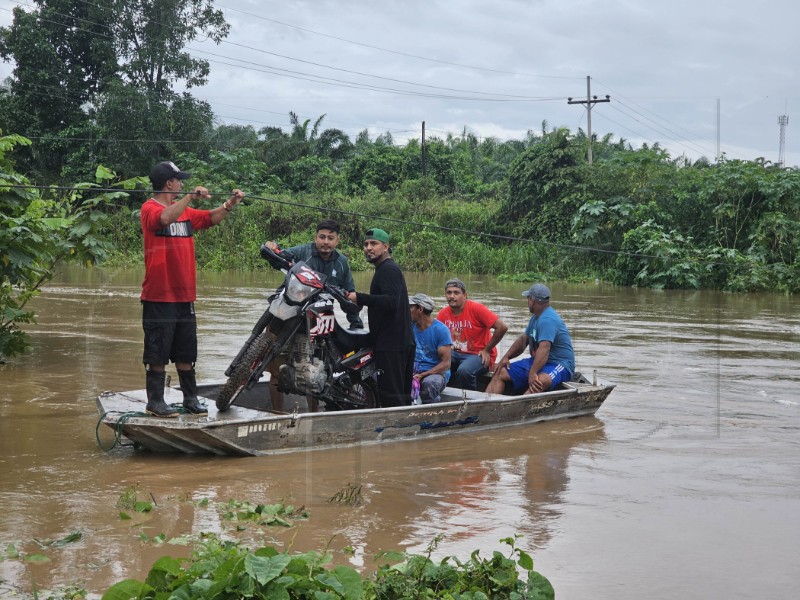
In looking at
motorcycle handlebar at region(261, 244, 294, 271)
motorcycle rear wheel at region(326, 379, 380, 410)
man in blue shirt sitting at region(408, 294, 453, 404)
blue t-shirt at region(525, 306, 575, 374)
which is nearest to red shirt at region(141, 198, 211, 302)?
motorcycle handlebar at region(261, 244, 294, 271)

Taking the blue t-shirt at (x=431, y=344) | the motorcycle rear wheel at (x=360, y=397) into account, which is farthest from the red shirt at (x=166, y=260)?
the blue t-shirt at (x=431, y=344)

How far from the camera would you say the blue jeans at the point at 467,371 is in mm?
9367

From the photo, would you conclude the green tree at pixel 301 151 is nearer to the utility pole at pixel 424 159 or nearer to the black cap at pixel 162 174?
the utility pole at pixel 424 159

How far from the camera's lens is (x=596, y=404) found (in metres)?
9.45

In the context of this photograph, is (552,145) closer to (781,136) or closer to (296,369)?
(296,369)

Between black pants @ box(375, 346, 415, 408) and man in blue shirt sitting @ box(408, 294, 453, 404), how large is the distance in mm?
571

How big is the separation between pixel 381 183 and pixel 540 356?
33194mm

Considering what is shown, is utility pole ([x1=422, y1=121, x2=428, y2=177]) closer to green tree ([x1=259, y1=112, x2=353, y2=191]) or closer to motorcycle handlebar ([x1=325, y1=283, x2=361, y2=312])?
green tree ([x1=259, y1=112, x2=353, y2=191])

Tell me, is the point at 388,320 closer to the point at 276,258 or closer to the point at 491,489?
the point at 276,258

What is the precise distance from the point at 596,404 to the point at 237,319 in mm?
8665

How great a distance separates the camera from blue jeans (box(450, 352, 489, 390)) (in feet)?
30.7

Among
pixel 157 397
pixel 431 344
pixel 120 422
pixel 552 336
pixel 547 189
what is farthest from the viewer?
pixel 547 189

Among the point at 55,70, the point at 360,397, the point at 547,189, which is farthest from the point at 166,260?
the point at 55,70

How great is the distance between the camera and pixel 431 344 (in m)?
8.78
